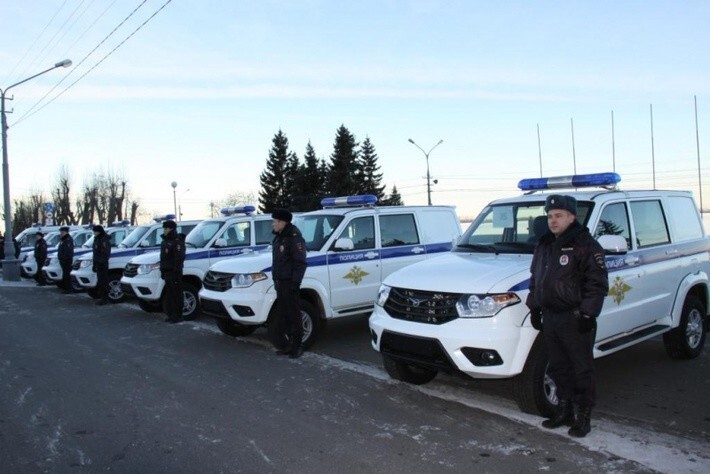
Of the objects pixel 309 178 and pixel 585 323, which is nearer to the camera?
pixel 585 323

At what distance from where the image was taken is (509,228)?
616 centimetres

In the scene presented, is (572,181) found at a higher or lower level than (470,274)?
higher

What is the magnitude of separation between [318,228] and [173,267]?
10.0 feet

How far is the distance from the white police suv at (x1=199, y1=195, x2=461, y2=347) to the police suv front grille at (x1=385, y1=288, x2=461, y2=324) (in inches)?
103

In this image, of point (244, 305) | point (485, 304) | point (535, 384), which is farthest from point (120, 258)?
point (535, 384)

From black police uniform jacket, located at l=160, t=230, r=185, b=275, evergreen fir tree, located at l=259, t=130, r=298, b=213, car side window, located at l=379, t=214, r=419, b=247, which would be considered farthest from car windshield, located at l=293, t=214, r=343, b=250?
evergreen fir tree, located at l=259, t=130, r=298, b=213

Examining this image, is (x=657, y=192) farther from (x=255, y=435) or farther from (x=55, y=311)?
(x=55, y=311)

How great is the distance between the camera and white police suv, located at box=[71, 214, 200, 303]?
13422 mm

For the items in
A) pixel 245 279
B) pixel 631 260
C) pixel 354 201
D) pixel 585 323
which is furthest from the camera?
pixel 354 201

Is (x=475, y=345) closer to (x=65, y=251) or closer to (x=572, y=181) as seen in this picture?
(x=572, y=181)

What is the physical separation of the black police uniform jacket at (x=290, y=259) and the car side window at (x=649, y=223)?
3.74m

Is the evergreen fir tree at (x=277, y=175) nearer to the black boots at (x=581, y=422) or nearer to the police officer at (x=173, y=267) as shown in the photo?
the police officer at (x=173, y=267)

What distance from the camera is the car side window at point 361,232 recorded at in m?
8.66

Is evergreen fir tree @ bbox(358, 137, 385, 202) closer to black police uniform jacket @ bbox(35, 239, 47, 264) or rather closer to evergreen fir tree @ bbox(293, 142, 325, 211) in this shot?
evergreen fir tree @ bbox(293, 142, 325, 211)
